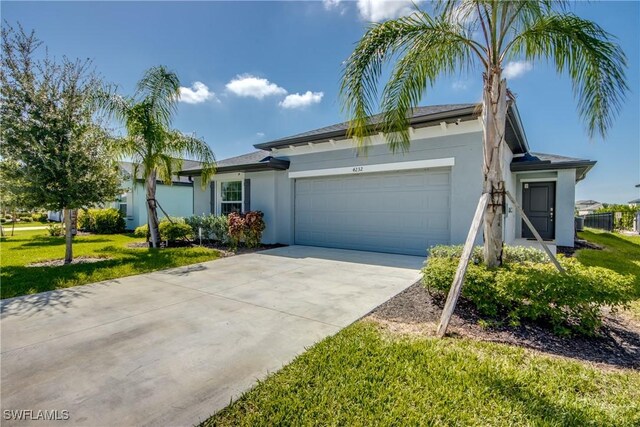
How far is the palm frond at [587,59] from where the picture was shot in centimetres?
421

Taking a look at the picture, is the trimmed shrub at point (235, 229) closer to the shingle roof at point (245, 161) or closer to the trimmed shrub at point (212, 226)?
the trimmed shrub at point (212, 226)

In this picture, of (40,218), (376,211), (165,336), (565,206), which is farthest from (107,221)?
(565,206)

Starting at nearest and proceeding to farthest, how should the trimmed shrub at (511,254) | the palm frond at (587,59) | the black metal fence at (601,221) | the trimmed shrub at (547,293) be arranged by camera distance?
the trimmed shrub at (547,293) → the palm frond at (587,59) → the trimmed shrub at (511,254) → the black metal fence at (601,221)

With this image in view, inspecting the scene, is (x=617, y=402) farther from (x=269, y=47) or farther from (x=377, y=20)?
(x=269, y=47)

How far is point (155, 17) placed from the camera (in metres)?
8.43

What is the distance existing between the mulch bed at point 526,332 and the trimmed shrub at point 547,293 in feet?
0.50

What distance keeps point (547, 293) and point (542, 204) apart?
1125 cm

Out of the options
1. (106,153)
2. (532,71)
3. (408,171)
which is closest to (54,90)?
(106,153)

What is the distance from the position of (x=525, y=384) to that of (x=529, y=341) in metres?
1.21

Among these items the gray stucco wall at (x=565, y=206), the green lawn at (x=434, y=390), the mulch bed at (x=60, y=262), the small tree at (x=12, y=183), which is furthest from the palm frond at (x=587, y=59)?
the mulch bed at (x=60, y=262)

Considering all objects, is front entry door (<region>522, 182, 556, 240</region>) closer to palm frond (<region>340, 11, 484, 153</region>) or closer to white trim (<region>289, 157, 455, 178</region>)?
white trim (<region>289, 157, 455, 178</region>)

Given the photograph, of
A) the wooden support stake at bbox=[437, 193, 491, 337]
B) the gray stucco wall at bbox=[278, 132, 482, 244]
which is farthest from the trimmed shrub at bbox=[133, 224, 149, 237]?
the wooden support stake at bbox=[437, 193, 491, 337]

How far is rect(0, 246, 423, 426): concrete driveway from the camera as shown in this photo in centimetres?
258

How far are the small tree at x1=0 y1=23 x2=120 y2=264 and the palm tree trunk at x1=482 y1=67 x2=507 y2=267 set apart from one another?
374 inches
